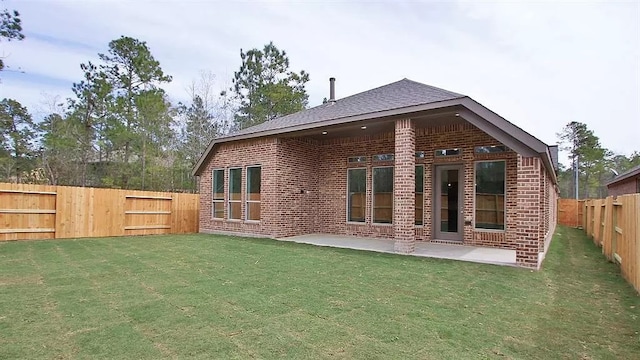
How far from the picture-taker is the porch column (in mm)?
7660

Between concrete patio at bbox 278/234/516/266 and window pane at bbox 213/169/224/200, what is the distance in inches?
134

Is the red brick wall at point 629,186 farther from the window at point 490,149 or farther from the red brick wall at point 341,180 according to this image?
the red brick wall at point 341,180

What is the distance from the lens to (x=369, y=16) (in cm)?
1023

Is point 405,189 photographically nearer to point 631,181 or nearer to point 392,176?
point 392,176

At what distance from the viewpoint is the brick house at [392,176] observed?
6.93 m

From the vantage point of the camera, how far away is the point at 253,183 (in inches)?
443

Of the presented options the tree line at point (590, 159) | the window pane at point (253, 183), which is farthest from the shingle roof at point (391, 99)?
the tree line at point (590, 159)

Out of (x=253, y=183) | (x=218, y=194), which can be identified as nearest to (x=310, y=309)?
(x=253, y=183)

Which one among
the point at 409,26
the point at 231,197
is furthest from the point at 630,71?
the point at 231,197

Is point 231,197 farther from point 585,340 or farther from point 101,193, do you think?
point 585,340

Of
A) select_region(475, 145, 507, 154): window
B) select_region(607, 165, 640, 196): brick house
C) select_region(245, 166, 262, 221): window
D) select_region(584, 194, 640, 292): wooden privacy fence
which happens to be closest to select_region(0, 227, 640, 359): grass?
select_region(584, 194, 640, 292): wooden privacy fence

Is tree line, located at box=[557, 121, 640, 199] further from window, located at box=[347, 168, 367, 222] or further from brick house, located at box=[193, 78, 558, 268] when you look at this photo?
window, located at box=[347, 168, 367, 222]

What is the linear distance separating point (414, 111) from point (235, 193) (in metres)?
6.80

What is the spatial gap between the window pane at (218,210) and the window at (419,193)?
21.7ft
